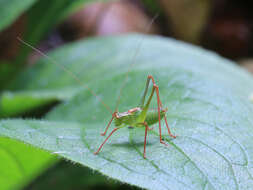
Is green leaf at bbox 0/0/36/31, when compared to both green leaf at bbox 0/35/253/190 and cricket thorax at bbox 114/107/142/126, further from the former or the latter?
cricket thorax at bbox 114/107/142/126

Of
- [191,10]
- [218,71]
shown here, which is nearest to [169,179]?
[218,71]

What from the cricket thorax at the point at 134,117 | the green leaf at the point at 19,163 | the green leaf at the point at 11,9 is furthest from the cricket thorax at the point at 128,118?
the green leaf at the point at 11,9

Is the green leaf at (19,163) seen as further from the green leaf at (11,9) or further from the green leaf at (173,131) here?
the green leaf at (11,9)

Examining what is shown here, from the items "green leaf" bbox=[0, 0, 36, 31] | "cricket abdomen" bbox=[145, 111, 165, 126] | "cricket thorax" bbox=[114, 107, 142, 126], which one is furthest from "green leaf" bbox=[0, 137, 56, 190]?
"green leaf" bbox=[0, 0, 36, 31]

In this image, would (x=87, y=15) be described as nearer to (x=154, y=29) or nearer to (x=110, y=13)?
(x=110, y=13)

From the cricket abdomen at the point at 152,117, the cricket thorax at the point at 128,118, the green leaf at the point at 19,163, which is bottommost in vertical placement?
the green leaf at the point at 19,163

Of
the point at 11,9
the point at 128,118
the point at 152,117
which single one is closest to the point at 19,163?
the point at 128,118

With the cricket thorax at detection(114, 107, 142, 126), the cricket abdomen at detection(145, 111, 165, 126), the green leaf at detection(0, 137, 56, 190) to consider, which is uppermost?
the cricket abdomen at detection(145, 111, 165, 126)
